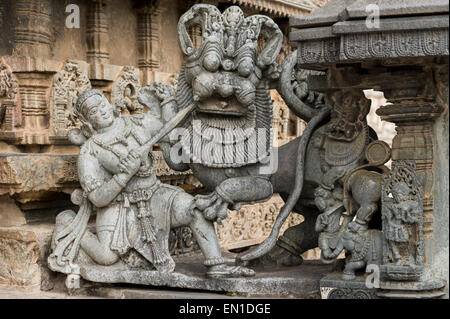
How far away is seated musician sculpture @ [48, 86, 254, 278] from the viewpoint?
6.16 m

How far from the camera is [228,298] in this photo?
5832 mm

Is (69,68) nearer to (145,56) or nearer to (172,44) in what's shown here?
(145,56)

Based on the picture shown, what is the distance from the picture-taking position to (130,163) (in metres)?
6.14

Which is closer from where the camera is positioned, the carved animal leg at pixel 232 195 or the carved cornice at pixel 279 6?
the carved animal leg at pixel 232 195

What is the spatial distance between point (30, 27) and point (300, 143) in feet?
8.91

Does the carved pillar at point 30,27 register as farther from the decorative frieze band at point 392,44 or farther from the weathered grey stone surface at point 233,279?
the decorative frieze band at point 392,44

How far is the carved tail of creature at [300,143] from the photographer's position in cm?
611

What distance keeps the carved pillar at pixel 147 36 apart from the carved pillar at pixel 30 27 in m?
1.78

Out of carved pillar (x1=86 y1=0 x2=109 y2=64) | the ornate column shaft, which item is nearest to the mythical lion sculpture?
the ornate column shaft

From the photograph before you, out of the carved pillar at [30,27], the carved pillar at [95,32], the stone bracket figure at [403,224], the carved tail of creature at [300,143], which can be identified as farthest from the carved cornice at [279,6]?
the stone bracket figure at [403,224]

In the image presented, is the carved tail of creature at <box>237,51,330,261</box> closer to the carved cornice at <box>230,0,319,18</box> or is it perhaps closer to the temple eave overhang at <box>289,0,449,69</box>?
the temple eave overhang at <box>289,0,449,69</box>

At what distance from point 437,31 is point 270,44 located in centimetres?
155

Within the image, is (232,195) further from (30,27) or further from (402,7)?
(30,27)
